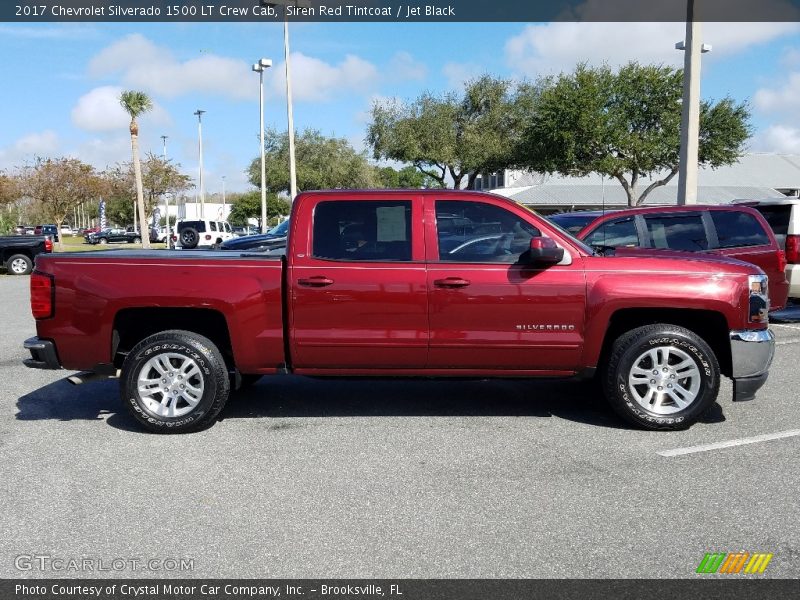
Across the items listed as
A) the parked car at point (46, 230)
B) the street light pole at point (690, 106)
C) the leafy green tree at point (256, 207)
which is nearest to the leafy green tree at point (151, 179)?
the parked car at point (46, 230)

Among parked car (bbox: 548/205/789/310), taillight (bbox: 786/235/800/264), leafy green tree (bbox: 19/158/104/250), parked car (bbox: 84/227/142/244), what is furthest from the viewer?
parked car (bbox: 84/227/142/244)

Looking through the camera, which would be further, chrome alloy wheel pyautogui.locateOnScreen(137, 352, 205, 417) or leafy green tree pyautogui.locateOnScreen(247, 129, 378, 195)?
leafy green tree pyautogui.locateOnScreen(247, 129, 378, 195)

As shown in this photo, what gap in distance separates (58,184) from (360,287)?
43475 millimetres

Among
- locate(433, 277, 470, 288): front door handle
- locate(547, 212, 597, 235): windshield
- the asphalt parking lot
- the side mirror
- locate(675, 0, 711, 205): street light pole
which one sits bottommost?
the asphalt parking lot

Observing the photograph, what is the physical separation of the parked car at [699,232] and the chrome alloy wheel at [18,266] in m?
19.5

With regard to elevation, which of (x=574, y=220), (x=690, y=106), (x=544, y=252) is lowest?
(x=544, y=252)

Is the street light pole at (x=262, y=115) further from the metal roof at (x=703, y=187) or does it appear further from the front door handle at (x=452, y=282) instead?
the front door handle at (x=452, y=282)

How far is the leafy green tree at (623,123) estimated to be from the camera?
2919 centimetres

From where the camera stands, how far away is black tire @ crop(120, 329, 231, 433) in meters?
5.40

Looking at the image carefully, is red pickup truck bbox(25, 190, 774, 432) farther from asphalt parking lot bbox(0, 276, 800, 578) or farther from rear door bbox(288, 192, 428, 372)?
asphalt parking lot bbox(0, 276, 800, 578)

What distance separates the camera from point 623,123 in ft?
97.2

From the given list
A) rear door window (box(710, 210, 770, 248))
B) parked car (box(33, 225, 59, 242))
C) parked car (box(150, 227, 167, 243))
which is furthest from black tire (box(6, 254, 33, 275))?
parked car (box(150, 227, 167, 243))

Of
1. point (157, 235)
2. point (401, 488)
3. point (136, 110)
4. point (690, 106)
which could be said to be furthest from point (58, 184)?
point (401, 488)

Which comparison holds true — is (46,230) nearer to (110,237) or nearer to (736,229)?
(110,237)
